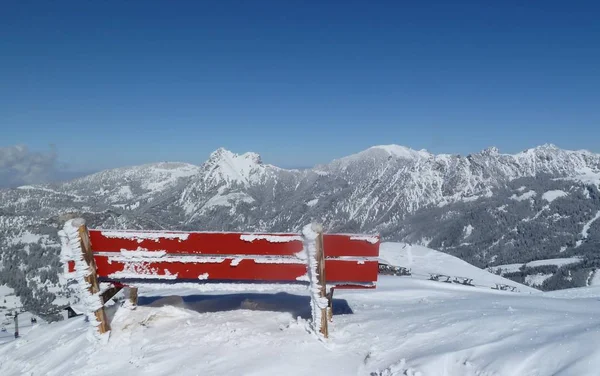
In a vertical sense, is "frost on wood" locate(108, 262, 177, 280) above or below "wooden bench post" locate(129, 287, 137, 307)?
above

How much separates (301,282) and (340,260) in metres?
0.94

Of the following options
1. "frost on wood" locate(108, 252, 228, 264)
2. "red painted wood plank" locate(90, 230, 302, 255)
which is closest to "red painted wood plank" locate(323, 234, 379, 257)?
"red painted wood plank" locate(90, 230, 302, 255)

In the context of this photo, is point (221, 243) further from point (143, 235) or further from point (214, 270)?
point (143, 235)

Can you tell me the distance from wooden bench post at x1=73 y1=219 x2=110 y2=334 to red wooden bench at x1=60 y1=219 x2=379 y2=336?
0.02m

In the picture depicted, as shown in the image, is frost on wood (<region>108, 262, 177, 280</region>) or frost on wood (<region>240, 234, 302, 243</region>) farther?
frost on wood (<region>108, 262, 177, 280</region>)

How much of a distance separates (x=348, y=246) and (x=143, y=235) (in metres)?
4.23

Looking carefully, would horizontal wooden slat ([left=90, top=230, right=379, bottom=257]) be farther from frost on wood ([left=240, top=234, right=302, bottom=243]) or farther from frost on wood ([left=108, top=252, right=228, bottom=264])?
frost on wood ([left=108, top=252, right=228, bottom=264])

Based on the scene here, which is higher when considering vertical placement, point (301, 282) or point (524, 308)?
point (301, 282)

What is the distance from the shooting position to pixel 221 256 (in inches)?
310

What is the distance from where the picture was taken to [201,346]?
778 centimetres

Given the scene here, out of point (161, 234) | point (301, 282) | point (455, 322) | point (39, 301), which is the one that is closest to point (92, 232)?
point (161, 234)

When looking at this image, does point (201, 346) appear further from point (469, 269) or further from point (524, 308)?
point (469, 269)

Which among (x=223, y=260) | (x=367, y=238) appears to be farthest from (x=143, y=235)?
(x=367, y=238)

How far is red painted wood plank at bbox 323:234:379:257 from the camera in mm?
7797
